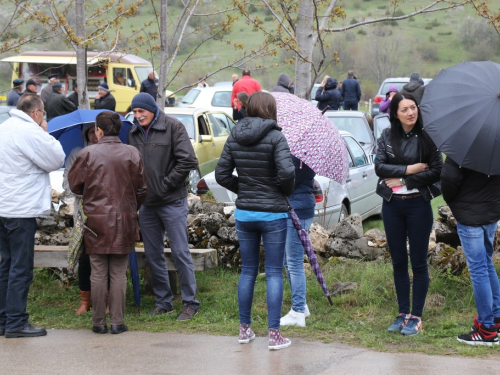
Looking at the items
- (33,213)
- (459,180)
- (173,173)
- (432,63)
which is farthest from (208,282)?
(432,63)

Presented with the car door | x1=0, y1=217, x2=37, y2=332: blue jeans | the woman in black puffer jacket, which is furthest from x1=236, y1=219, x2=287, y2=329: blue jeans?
the car door

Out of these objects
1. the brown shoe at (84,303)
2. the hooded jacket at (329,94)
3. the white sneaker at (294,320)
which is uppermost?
the hooded jacket at (329,94)

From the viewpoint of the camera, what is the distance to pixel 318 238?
8.05m

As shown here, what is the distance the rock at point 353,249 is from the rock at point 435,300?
1.35 metres

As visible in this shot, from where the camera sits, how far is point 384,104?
591 inches

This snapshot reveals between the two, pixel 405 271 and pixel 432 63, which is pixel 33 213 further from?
pixel 432 63

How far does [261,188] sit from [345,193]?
14.9 feet

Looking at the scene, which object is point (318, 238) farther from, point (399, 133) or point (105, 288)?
point (105, 288)

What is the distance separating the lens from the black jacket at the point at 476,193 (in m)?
5.27

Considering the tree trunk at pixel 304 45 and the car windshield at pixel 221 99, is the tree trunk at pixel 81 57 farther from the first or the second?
the car windshield at pixel 221 99

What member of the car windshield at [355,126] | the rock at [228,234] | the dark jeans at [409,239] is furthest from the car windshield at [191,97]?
the dark jeans at [409,239]

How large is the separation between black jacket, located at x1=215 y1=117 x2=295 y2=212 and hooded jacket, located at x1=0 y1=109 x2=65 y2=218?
5.35ft

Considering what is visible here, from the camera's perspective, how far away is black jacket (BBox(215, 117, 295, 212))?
5.28 metres

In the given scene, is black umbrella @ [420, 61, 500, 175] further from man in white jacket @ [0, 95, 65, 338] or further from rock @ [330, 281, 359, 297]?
man in white jacket @ [0, 95, 65, 338]
